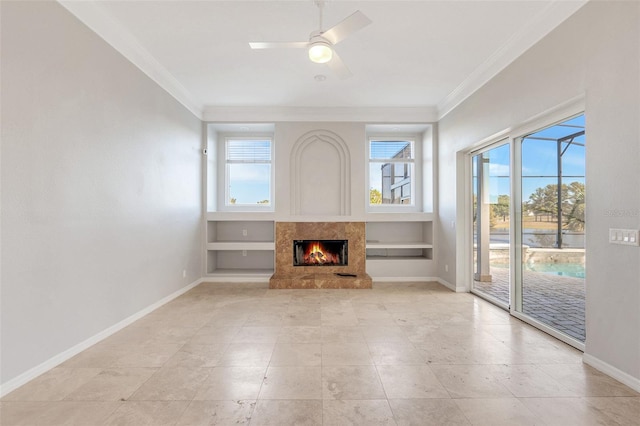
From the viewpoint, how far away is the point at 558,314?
316cm

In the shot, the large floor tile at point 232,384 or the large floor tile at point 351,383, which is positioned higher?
the large floor tile at point 351,383

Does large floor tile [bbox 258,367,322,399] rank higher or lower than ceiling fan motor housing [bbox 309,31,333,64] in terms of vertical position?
lower

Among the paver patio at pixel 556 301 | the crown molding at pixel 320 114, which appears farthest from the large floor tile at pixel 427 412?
the crown molding at pixel 320 114

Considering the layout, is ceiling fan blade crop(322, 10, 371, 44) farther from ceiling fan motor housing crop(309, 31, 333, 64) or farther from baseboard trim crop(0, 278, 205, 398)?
baseboard trim crop(0, 278, 205, 398)

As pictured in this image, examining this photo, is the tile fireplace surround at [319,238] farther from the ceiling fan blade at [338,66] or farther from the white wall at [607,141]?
the white wall at [607,141]

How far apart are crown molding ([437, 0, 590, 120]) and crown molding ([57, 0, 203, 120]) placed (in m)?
4.09

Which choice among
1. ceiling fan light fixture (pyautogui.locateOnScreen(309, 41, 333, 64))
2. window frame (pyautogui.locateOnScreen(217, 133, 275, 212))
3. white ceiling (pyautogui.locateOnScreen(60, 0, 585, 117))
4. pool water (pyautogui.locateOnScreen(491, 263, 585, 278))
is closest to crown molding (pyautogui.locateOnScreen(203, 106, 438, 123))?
white ceiling (pyautogui.locateOnScreen(60, 0, 585, 117))

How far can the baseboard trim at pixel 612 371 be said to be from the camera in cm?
216

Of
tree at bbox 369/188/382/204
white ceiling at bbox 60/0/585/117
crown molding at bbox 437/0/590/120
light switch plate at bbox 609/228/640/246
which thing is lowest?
light switch plate at bbox 609/228/640/246

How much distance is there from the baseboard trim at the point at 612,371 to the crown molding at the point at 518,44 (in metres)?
2.88

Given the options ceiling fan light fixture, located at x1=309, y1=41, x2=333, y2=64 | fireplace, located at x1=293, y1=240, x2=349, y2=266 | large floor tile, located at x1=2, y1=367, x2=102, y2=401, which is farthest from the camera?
fireplace, located at x1=293, y1=240, x2=349, y2=266

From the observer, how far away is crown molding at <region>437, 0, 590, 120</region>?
9.01 feet

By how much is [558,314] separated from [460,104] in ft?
10.4

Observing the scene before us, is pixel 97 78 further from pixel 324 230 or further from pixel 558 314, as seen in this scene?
pixel 558 314
